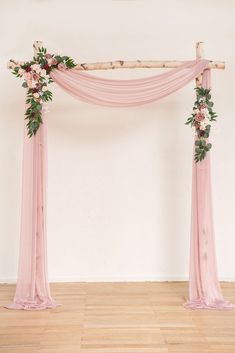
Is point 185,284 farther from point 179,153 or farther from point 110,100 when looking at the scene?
point 110,100

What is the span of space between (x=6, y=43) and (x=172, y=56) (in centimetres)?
194

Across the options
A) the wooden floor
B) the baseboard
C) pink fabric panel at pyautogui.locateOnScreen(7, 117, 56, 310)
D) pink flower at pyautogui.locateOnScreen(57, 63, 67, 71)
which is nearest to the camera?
the wooden floor

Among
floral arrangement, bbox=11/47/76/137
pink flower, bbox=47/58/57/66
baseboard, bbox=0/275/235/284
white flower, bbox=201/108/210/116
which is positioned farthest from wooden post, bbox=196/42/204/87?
baseboard, bbox=0/275/235/284

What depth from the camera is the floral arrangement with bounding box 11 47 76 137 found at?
4.14m

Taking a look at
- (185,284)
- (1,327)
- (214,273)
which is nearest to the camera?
(1,327)

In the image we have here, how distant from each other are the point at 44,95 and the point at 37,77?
175mm

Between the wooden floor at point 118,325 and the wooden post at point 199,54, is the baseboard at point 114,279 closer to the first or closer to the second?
the wooden floor at point 118,325

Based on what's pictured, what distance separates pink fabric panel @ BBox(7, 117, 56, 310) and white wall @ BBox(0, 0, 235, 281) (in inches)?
39.7

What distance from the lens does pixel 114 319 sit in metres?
3.71

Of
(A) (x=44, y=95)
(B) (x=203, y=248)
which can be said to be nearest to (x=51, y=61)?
(A) (x=44, y=95)

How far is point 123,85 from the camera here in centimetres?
417

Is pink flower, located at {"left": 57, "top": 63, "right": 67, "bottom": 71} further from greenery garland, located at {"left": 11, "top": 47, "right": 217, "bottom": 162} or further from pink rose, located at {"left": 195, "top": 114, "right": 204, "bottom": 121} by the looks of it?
pink rose, located at {"left": 195, "top": 114, "right": 204, "bottom": 121}

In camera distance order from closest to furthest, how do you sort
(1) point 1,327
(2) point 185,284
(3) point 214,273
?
(1) point 1,327 < (3) point 214,273 < (2) point 185,284

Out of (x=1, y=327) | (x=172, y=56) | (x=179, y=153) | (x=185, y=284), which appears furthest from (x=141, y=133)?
(x=1, y=327)
